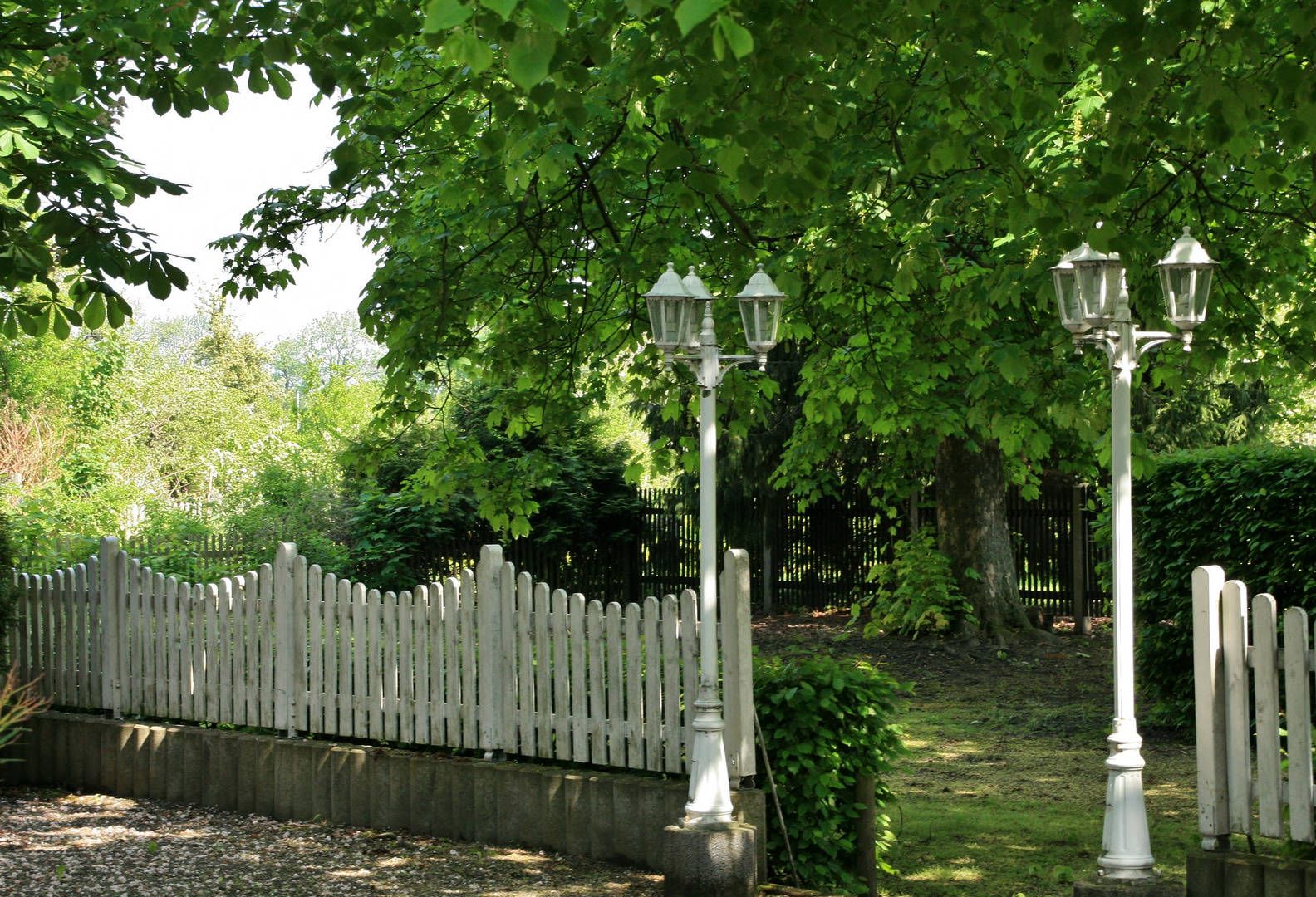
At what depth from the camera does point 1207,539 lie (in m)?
10.0

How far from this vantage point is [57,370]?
30.6m

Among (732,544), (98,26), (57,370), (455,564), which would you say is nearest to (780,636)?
(732,544)

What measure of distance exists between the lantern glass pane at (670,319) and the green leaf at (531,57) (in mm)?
3877

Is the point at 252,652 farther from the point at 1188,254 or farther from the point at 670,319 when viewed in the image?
the point at 1188,254

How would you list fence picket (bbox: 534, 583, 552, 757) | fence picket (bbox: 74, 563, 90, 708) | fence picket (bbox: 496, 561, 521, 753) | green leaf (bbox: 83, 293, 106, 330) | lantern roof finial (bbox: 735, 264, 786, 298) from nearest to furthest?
1. green leaf (bbox: 83, 293, 106, 330)
2. lantern roof finial (bbox: 735, 264, 786, 298)
3. fence picket (bbox: 534, 583, 552, 757)
4. fence picket (bbox: 496, 561, 521, 753)
5. fence picket (bbox: 74, 563, 90, 708)

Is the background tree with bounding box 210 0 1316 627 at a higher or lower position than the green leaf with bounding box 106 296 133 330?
higher

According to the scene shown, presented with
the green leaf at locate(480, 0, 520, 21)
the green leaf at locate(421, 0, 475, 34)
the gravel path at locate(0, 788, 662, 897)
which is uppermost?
the green leaf at locate(421, 0, 475, 34)

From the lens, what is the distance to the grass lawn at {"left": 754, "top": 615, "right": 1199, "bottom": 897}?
7031 millimetres

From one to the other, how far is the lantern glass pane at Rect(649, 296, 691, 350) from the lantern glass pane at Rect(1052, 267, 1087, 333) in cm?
201

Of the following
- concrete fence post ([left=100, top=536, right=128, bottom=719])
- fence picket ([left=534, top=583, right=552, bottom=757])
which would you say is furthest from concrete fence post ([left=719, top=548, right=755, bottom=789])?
concrete fence post ([left=100, top=536, right=128, bottom=719])

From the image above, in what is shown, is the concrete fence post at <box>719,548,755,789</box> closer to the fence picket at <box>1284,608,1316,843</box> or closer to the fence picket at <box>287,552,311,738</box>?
the fence picket at <box>1284,608,1316,843</box>

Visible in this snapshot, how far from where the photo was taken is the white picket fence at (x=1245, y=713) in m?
5.07

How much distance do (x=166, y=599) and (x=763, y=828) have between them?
490 cm

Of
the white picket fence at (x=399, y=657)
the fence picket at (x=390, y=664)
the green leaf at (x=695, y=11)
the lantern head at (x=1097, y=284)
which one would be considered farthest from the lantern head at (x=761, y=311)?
the green leaf at (x=695, y=11)
